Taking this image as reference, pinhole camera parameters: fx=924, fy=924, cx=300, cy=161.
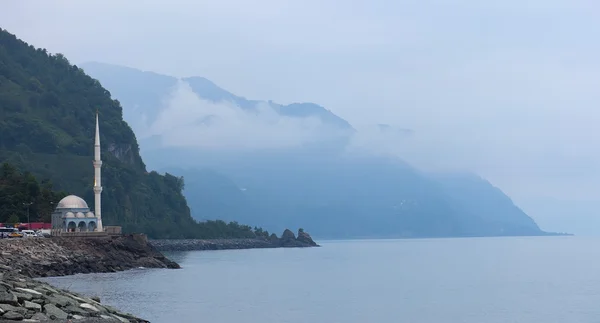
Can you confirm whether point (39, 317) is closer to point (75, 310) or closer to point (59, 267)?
point (75, 310)

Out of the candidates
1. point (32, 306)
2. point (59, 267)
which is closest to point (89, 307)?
point (32, 306)

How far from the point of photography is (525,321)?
64125mm

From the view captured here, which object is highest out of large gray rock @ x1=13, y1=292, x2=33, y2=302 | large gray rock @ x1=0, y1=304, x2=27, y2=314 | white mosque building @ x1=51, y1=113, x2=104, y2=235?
white mosque building @ x1=51, y1=113, x2=104, y2=235

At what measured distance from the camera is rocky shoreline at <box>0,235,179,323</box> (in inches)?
1467

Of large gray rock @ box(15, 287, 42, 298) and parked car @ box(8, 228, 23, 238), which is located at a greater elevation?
parked car @ box(8, 228, 23, 238)

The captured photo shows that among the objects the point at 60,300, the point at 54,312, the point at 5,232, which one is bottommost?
the point at 54,312

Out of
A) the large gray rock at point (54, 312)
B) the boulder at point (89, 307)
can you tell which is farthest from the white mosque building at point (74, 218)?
the large gray rock at point (54, 312)

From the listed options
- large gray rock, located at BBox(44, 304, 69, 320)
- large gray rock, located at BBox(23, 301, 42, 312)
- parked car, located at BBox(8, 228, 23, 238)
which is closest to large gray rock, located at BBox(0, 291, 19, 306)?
large gray rock, located at BBox(23, 301, 42, 312)

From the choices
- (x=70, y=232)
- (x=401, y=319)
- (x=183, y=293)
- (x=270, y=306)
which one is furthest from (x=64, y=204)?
(x=401, y=319)

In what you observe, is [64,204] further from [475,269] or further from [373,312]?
[373,312]

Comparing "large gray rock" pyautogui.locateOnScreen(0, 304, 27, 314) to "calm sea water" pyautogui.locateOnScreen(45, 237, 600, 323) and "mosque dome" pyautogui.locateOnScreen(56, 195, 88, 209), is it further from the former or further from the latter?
"mosque dome" pyautogui.locateOnScreen(56, 195, 88, 209)

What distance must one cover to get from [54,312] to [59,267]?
62.8m

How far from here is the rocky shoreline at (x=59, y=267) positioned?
122ft

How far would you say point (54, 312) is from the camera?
3819cm
